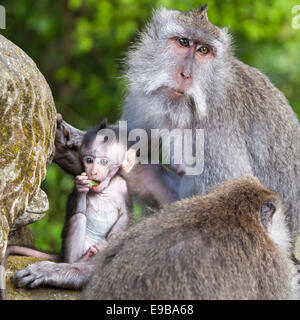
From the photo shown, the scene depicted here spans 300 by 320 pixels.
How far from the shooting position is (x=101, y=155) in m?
5.35

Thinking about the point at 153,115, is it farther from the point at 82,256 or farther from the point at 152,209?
the point at 82,256

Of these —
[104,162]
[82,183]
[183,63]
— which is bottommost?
[82,183]

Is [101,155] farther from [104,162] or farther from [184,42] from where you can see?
[184,42]

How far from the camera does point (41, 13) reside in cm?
1012

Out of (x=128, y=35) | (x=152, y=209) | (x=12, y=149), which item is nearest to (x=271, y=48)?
(x=128, y=35)

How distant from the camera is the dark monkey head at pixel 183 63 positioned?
17.5 feet

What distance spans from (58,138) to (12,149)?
153 cm

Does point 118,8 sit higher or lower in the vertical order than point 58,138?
higher

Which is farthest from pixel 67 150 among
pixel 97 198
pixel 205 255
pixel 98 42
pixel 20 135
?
pixel 98 42

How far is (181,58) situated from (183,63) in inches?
3.0

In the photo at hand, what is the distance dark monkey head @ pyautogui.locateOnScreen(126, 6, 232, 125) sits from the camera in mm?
5324

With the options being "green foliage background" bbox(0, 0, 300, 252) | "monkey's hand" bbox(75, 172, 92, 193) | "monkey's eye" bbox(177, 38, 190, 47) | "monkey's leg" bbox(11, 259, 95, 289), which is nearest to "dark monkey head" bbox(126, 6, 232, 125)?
"monkey's eye" bbox(177, 38, 190, 47)

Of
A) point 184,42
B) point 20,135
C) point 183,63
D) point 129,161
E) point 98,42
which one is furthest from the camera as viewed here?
point 98,42
